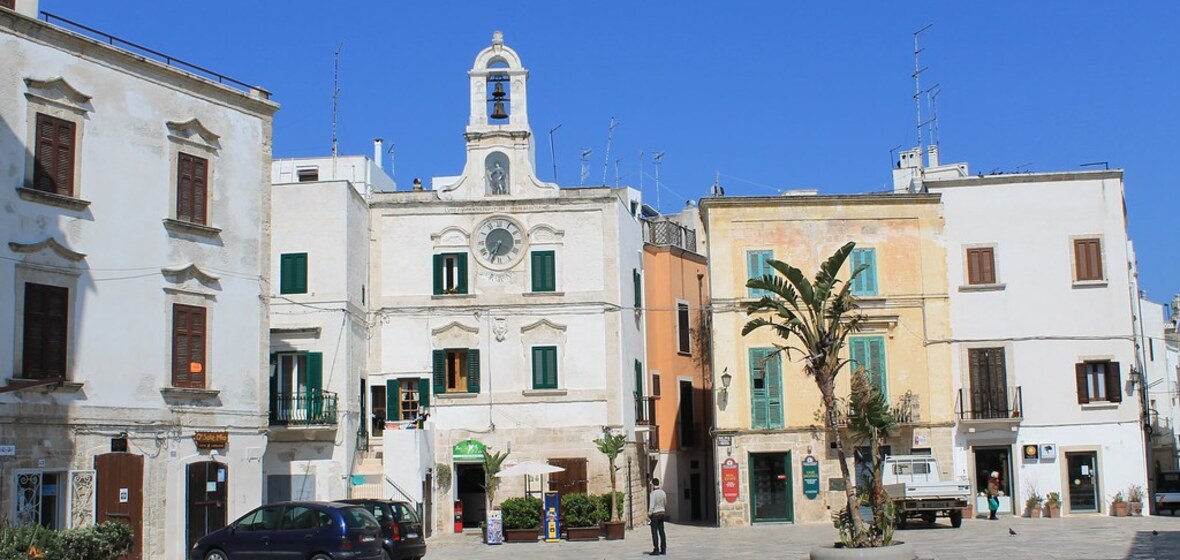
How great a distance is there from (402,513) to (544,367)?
13109 mm

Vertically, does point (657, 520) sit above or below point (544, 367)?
below

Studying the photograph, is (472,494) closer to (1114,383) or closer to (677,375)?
(677,375)

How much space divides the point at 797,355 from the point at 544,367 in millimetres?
7810

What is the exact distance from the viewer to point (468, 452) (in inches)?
1508

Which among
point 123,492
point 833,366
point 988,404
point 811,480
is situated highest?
point 833,366

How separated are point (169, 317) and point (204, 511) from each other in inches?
164

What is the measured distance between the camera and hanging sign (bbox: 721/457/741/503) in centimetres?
3866

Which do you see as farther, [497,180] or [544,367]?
[497,180]

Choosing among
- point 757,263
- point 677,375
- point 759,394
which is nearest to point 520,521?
point 759,394

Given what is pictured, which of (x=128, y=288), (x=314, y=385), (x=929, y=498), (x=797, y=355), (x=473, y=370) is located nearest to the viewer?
(x=128, y=288)

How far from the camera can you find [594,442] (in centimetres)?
3816

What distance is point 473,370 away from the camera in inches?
1532

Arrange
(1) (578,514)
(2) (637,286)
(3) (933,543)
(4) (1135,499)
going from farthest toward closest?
(2) (637,286), (4) (1135,499), (1) (578,514), (3) (933,543)

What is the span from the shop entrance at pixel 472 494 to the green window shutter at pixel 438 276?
5.34m
